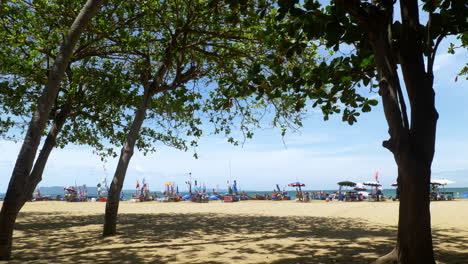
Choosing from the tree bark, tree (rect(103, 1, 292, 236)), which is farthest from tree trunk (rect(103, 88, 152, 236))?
the tree bark

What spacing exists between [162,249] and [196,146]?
7.27 m

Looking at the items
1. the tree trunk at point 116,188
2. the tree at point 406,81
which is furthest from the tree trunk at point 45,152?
the tree at point 406,81

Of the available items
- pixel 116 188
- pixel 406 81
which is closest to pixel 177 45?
pixel 116 188

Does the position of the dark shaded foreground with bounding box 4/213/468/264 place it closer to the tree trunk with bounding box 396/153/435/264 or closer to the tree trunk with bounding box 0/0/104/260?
the tree trunk with bounding box 0/0/104/260

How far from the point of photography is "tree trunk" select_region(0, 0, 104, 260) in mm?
5707

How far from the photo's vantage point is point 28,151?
230 inches

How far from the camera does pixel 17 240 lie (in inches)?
323

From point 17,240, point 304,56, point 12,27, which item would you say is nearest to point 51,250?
point 17,240

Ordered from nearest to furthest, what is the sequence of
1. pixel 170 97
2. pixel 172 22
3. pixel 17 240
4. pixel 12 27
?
pixel 17 240 → pixel 172 22 → pixel 12 27 → pixel 170 97

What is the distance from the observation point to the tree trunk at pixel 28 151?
5.71 metres

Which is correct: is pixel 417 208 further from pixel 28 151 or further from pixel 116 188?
pixel 116 188

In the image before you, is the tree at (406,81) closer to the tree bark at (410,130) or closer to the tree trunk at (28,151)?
the tree bark at (410,130)

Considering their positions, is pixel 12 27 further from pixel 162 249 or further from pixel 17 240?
pixel 162 249

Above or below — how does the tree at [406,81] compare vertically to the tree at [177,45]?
below
